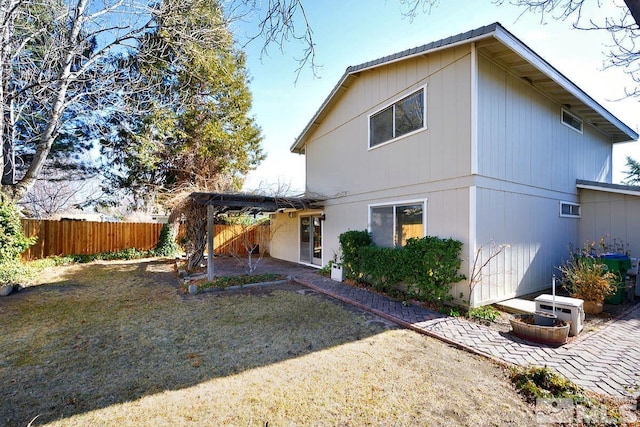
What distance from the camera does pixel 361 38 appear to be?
5.17 metres

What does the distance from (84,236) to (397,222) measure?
14361mm

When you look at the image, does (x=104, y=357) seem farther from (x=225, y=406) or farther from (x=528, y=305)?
(x=528, y=305)

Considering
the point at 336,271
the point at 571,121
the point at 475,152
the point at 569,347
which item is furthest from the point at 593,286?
the point at 336,271

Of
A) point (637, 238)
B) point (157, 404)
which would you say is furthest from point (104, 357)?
point (637, 238)

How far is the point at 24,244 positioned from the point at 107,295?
4.07 metres

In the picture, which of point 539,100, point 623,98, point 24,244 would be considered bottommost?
point 24,244

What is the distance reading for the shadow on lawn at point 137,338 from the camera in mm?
Answer: 3195

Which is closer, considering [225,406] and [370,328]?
[225,406]

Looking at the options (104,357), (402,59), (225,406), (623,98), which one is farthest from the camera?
(402,59)

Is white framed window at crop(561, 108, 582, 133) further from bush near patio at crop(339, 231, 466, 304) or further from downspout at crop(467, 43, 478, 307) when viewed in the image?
bush near patio at crop(339, 231, 466, 304)

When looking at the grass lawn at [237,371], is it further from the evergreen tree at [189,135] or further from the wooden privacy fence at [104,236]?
the evergreen tree at [189,135]

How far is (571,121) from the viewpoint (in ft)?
28.3

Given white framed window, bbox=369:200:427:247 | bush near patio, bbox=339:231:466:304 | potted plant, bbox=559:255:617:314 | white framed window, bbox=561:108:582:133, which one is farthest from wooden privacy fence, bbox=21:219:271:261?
white framed window, bbox=561:108:582:133

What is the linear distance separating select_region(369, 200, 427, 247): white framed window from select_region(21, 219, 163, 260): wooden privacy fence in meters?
12.6
